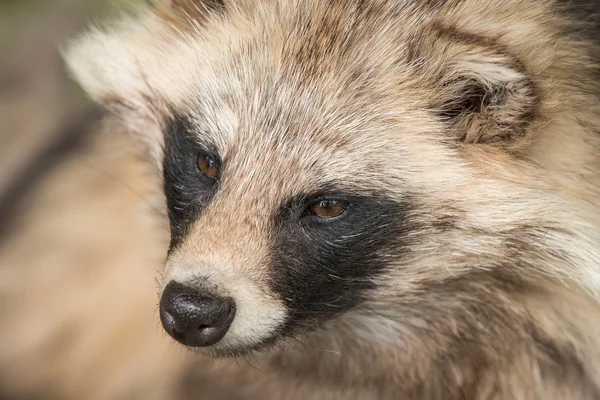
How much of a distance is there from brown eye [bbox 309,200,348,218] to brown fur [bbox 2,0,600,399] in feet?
0.18

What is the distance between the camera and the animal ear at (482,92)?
52.3 inches

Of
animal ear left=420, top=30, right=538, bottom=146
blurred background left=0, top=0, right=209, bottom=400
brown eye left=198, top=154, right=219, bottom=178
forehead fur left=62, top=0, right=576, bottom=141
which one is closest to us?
animal ear left=420, top=30, right=538, bottom=146

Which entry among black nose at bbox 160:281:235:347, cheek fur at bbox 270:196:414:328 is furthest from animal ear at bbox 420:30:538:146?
black nose at bbox 160:281:235:347

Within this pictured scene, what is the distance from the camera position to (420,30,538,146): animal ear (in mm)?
1328

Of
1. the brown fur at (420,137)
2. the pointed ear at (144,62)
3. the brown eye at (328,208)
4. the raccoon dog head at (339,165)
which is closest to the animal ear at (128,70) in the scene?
the pointed ear at (144,62)

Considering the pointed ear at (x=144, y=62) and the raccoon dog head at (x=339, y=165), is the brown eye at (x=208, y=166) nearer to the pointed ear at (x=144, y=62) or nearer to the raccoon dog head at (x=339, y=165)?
the raccoon dog head at (x=339, y=165)

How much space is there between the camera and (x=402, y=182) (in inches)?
58.3

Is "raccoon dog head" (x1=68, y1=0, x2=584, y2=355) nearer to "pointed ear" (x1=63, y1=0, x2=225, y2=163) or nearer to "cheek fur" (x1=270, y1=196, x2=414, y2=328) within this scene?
"cheek fur" (x1=270, y1=196, x2=414, y2=328)

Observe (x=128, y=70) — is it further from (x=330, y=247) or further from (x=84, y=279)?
(x=84, y=279)

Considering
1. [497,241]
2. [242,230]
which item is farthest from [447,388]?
[242,230]

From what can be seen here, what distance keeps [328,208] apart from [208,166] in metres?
0.30

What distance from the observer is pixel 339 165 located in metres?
1.45

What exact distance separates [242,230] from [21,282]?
1265 mm

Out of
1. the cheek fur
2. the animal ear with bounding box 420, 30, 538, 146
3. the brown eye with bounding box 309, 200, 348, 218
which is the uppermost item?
the animal ear with bounding box 420, 30, 538, 146
